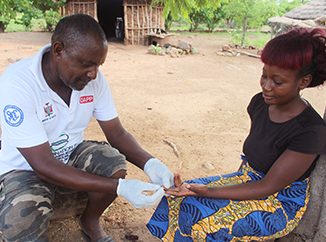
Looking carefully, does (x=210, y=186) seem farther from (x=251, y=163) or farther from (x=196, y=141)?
(x=196, y=141)

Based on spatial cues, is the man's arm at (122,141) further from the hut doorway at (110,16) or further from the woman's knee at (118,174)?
the hut doorway at (110,16)

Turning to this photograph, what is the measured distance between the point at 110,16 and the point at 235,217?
18745mm

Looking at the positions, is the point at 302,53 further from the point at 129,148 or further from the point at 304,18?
the point at 304,18

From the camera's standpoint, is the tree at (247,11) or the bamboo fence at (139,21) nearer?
the bamboo fence at (139,21)

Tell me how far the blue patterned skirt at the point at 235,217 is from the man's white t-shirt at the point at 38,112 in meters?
0.86

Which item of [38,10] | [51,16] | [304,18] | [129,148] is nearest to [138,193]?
[129,148]

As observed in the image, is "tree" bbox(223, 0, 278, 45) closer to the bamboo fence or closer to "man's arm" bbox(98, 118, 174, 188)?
the bamboo fence

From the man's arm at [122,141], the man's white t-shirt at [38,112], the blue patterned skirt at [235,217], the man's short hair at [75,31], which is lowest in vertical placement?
the blue patterned skirt at [235,217]

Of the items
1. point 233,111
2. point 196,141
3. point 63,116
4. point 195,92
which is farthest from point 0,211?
point 195,92

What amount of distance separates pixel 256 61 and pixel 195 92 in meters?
5.36

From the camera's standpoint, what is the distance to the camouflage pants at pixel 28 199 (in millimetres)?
1419

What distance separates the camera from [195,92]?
229 inches

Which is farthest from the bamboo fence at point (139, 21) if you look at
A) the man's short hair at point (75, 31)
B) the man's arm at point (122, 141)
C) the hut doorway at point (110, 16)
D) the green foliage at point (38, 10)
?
the man's short hair at point (75, 31)

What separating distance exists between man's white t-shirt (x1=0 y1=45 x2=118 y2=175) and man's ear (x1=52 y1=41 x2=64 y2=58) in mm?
145
